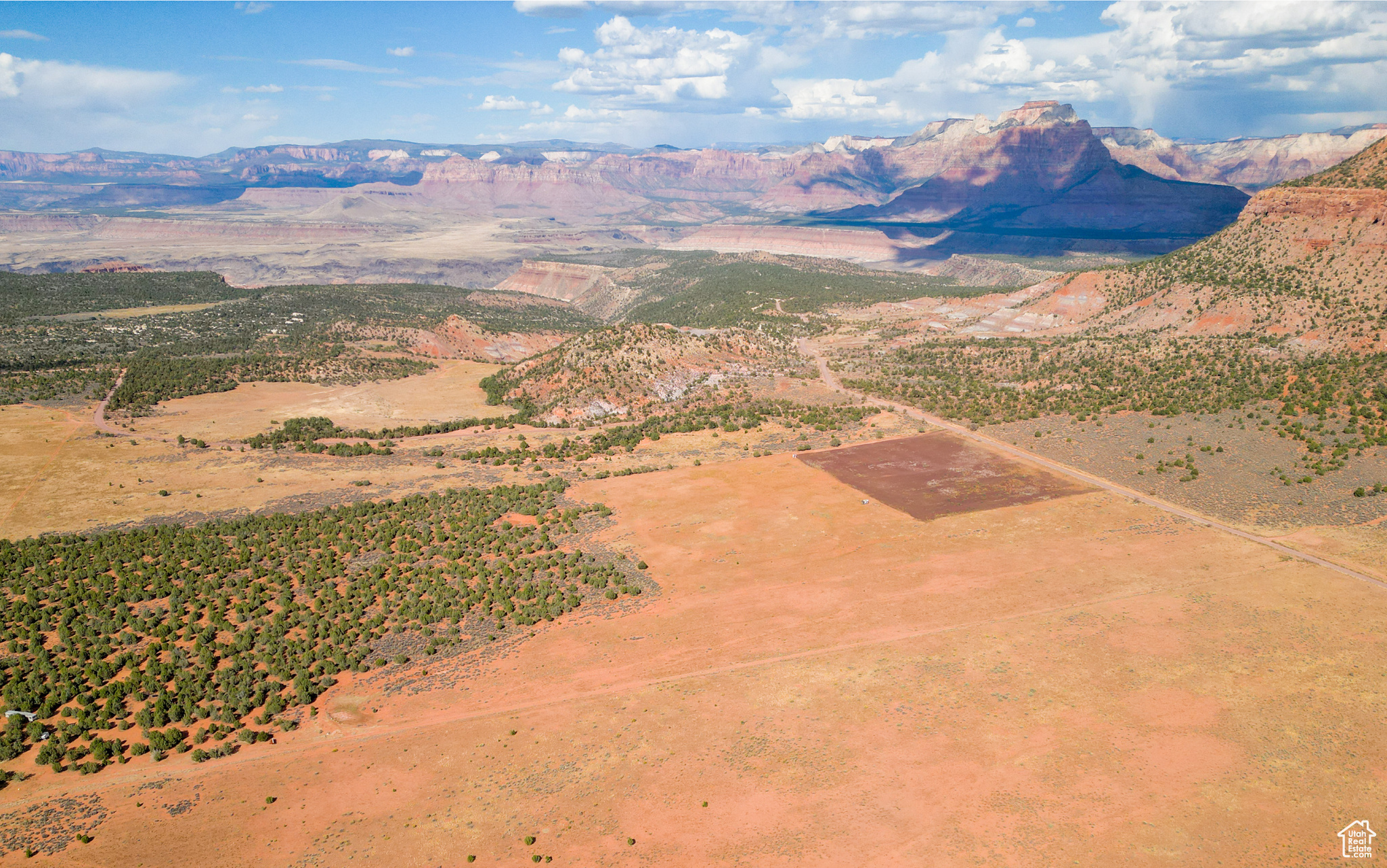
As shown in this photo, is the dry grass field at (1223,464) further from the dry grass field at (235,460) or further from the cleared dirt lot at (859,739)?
the dry grass field at (235,460)

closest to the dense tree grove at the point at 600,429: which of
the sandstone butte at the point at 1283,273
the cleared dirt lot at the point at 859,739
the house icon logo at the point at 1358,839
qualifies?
the cleared dirt lot at the point at 859,739

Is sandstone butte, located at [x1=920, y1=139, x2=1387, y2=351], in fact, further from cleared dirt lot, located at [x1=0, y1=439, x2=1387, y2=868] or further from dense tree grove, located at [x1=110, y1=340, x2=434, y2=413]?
Result: dense tree grove, located at [x1=110, y1=340, x2=434, y2=413]

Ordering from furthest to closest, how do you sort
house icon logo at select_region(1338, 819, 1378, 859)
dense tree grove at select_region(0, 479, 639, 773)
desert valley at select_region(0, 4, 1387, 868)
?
1. dense tree grove at select_region(0, 479, 639, 773)
2. desert valley at select_region(0, 4, 1387, 868)
3. house icon logo at select_region(1338, 819, 1378, 859)

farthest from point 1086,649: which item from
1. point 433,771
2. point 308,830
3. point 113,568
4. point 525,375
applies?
point 525,375

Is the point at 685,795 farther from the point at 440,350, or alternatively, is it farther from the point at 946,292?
the point at 946,292

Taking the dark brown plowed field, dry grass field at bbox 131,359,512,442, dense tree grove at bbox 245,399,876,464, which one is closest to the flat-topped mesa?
the dark brown plowed field

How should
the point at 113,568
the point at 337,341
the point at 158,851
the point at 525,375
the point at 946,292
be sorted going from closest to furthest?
the point at 158,851
the point at 113,568
the point at 525,375
the point at 337,341
the point at 946,292
